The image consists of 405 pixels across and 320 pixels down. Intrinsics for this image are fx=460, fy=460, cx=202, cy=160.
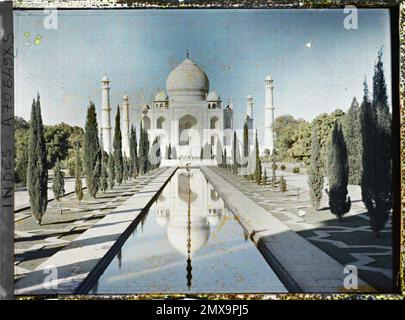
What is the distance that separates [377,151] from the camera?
3.94 meters

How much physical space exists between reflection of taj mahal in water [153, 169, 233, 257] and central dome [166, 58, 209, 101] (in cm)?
116

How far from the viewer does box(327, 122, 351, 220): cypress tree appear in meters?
4.56

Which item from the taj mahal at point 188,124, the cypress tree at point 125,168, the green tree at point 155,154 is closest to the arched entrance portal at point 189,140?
the taj mahal at point 188,124

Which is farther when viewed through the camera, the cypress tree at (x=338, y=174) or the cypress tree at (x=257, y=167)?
the cypress tree at (x=257, y=167)

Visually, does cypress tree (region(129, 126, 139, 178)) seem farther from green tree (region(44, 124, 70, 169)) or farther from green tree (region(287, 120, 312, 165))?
green tree (region(287, 120, 312, 165))

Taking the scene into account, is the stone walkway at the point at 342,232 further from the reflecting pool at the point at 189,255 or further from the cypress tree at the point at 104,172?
the cypress tree at the point at 104,172

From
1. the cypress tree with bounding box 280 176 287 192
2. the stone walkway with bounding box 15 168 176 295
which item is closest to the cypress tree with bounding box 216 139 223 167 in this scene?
the stone walkway with bounding box 15 168 176 295

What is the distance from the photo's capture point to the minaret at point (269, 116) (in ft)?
14.4

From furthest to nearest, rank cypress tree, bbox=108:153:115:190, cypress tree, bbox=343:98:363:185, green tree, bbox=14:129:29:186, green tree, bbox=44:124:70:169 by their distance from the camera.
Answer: cypress tree, bbox=108:153:115:190
green tree, bbox=44:124:70:169
cypress tree, bbox=343:98:363:185
green tree, bbox=14:129:29:186

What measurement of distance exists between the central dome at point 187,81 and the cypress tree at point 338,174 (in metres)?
1.43

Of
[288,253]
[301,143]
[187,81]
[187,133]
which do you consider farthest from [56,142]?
[301,143]

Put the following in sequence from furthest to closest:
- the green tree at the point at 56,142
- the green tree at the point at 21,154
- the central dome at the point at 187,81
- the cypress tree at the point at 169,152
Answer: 1. the cypress tree at the point at 169,152
2. the central dome at the point at 187,81
3. the green tree at the point at 56,142
4. the green tree at the point at 21,154

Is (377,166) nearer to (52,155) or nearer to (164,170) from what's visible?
(164,170)

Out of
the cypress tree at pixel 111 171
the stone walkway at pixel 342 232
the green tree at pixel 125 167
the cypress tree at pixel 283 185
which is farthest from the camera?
the cypress tree at pixel 283 185
